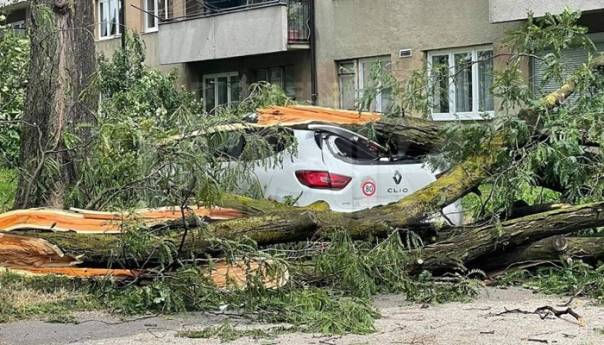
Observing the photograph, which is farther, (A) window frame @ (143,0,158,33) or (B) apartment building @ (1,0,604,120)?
(A) window frame @ (143,0,158,33)

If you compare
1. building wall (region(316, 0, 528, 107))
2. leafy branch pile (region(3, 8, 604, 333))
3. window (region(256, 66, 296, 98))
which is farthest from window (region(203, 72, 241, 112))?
leafy branch pile (region(3, 8, 604, 333))

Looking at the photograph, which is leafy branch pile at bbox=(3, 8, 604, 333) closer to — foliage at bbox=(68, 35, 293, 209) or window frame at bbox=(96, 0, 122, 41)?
foliage at bbox=(68, 35, 293, 209)

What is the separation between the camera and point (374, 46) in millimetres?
21172

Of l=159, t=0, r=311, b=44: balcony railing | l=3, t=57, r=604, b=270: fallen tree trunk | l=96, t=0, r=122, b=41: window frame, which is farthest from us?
l=96, t=0, r=122, b=41: window frame

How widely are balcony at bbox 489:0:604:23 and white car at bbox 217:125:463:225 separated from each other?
23.2 feet

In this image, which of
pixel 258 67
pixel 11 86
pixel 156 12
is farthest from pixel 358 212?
pixel 156 12

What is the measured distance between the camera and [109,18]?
31.3 meters

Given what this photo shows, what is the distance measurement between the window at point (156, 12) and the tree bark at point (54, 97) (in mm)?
15947

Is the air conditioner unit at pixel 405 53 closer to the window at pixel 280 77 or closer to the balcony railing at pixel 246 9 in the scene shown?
the balcony railing at pixel 246 9

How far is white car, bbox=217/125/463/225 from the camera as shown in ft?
33.2

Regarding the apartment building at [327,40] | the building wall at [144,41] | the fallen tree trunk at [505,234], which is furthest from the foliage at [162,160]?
the building wall at [144,41]

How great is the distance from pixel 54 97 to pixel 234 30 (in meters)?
13.4

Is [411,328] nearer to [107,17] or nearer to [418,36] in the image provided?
[418,36]

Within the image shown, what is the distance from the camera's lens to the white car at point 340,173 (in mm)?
10125
